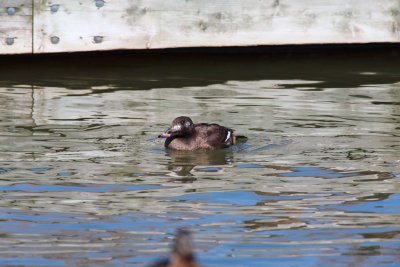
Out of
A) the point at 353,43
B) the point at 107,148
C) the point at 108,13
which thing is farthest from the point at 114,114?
the point at 353,43

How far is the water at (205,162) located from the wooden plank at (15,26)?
427 millimetres

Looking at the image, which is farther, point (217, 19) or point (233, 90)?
point (217, 19)

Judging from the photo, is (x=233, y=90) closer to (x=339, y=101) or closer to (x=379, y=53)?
(x=339, y=101)

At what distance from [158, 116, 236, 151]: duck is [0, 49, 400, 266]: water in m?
0.14

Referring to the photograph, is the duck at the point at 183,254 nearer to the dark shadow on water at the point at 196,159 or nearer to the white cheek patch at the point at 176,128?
the dark shadow on water at the point at 196,159

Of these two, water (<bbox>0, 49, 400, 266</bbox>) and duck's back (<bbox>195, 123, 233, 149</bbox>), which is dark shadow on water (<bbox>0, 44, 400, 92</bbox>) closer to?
water (<bbox>0, 49, 400, 266</bbox>)

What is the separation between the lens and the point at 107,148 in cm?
1122

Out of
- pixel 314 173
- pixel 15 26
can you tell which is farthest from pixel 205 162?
pixel 15 26

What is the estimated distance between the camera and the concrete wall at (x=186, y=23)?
583 inches

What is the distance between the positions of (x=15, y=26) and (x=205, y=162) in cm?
461

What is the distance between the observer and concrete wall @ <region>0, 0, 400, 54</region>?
14.8 m

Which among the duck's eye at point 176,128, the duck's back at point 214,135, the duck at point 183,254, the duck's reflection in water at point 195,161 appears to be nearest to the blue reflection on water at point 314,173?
the duck's reflection in water at point 195,161

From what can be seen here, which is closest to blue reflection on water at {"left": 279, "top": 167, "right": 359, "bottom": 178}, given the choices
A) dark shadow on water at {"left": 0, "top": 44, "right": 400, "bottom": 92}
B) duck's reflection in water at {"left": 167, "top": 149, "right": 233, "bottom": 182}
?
duck's reflection in water at {"left": 167, "top": 149, "right": 233, "bottom": 182}

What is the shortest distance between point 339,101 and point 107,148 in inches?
136
